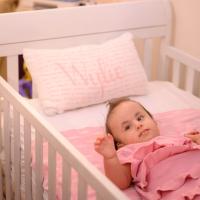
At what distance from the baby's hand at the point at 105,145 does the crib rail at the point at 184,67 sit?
85 centimetres

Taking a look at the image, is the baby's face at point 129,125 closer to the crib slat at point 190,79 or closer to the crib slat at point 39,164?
the crib slat at point 39,164


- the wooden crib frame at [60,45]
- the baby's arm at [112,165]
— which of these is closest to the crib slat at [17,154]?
the wooden crib frame at [60,45]

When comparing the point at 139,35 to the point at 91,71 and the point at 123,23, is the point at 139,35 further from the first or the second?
the point at 91,71

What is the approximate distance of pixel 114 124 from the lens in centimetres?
165

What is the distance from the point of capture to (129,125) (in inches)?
64.7

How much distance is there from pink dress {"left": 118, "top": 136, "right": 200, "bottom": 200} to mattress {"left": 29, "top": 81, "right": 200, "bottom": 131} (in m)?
0.41

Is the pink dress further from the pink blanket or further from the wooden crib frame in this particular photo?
the wooden crib frame

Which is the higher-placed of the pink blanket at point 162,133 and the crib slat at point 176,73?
the crib slat at point 176,73

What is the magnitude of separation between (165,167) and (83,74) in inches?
26.1

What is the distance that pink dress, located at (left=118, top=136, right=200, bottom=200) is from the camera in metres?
1.42

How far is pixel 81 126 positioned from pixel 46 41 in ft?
1.38

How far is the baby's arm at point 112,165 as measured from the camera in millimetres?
1351

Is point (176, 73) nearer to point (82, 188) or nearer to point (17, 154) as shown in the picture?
point (17, 154)

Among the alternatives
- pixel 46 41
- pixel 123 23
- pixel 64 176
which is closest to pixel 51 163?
pixel 64 176
